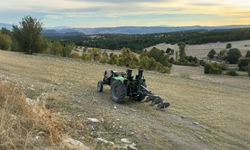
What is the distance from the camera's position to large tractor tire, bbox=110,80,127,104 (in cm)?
844

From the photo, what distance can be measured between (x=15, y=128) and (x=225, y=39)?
11030cm

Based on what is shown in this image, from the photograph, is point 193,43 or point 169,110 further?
point 193,43

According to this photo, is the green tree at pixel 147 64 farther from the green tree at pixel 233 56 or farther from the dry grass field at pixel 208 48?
the dry grass field at pixel 208 48

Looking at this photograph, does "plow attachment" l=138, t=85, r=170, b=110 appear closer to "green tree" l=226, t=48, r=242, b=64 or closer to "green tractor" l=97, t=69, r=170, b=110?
"green tractor" l=97, t=69, r=170, b=110

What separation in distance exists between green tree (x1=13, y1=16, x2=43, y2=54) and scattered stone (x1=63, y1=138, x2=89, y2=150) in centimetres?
3267

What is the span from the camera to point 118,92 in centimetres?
866

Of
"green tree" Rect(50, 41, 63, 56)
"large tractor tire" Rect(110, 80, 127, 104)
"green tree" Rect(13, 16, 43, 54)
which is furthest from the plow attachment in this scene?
"green tree" Rect(50, 41, 63, 56)

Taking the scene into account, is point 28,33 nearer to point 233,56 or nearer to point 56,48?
point 56,48

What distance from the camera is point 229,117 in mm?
9023

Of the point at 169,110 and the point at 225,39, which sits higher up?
the point at 225,39

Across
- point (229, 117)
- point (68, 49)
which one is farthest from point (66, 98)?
point (68, 49)

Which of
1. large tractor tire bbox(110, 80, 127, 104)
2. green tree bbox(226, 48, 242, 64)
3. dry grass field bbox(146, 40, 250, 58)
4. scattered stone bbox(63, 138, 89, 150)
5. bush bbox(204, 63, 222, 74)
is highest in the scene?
dry grass field bbox(146, 40, 250, 58)

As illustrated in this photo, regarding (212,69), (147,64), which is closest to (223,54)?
(212,69)

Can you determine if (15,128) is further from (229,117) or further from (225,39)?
(225,39)
